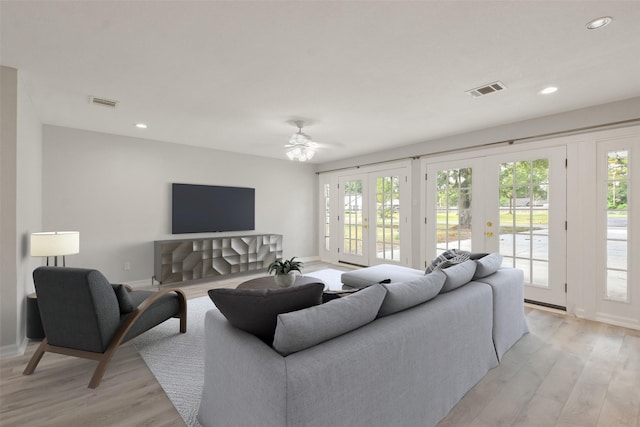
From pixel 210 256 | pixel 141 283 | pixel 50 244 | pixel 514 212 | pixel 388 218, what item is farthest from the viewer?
pixel 388 218

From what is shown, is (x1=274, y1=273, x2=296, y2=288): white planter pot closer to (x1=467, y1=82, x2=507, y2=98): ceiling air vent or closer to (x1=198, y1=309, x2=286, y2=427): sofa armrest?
(x1=198, y1=309, x2=286, y2=427): sofa armrest

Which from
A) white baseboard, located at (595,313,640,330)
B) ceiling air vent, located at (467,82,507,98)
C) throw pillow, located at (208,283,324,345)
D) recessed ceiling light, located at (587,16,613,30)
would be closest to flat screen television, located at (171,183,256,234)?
throw pillow, located at (208,283,324,345)

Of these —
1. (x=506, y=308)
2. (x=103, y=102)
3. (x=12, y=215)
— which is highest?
(x=103, y=102)

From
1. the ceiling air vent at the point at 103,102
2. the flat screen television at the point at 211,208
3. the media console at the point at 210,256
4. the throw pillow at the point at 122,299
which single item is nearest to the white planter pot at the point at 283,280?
the throw pillow at the point at 122,299

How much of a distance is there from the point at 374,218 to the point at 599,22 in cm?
425

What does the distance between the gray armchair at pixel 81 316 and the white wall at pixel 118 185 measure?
2486mm

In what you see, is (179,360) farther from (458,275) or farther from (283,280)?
(458,275)

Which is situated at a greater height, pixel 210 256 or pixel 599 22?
pixel 599 22

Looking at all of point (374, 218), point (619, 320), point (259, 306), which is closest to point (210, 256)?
point (374, 218)

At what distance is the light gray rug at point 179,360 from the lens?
1.93 m

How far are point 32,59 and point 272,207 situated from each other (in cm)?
434

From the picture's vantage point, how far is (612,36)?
78.2 inches

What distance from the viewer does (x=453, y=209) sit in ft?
15.0

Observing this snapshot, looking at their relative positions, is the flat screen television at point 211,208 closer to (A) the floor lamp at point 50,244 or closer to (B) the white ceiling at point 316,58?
(B) the white ceiling at point 316,58
